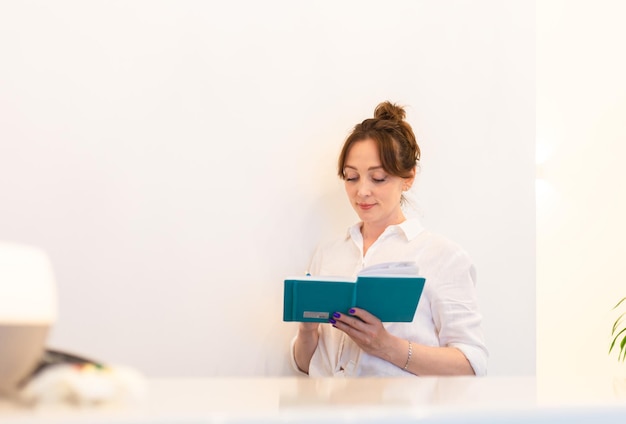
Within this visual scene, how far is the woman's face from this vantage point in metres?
2.85

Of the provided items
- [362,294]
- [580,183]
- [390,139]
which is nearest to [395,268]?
[362,294]

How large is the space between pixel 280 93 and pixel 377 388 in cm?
224

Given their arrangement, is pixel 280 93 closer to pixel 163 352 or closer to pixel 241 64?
pixel 241 64

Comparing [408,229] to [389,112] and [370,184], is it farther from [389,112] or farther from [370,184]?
[389,112]

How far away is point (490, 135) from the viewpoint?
3.41 metres

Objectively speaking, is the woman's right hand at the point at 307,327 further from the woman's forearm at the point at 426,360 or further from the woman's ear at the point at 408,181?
the woman's ear at the point at 408,181

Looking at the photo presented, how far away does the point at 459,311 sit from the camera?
268 cm

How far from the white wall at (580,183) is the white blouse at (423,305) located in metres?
2.61

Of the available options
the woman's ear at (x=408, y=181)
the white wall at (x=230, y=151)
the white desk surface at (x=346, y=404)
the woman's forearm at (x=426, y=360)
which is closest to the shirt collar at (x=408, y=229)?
the woman's ear at (x=408, y=181)

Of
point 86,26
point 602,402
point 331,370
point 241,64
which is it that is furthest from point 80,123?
point 602,402

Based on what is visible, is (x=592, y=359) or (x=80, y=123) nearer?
(x=80, y=123)

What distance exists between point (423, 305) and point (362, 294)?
0.43 m

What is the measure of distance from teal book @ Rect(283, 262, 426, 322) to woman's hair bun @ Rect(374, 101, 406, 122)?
2.35ft

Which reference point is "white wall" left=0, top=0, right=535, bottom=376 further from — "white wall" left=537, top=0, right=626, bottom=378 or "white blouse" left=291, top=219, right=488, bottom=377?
"white wall" left=537, top=0, right=626, bottom=378
